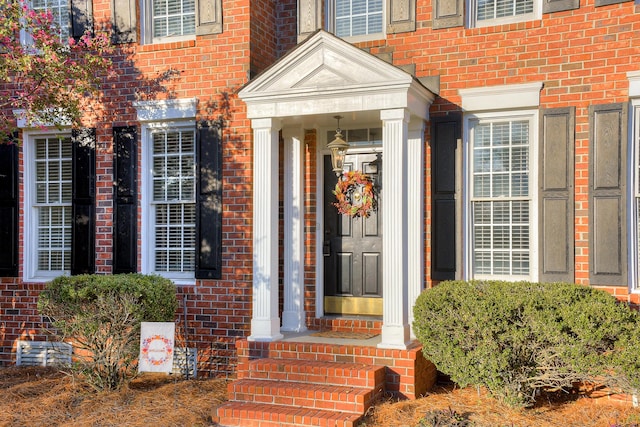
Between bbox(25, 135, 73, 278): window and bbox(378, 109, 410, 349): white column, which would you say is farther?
bbox(25, 135, 73, 278): window

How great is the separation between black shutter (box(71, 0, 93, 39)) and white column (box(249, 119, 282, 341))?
2.86 meters

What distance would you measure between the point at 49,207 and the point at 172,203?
1.86 m

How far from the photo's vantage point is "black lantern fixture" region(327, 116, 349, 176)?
7.68m

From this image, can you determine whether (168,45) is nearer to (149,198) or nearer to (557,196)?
(149,198)

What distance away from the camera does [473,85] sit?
24.4 ft

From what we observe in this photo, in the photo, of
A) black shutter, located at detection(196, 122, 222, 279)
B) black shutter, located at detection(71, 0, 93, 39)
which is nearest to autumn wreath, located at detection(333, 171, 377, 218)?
black shutter, located at detection(196, 122, 222, 279)

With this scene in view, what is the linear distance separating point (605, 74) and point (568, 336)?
289 cm

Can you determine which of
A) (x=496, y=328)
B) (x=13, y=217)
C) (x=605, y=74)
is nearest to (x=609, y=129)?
(x=605, y=74)

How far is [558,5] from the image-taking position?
7094 mm

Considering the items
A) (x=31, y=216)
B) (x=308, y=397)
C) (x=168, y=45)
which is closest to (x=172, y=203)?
(x=168, y=45)

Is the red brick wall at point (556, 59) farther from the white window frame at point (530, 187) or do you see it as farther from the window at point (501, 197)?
the window at point (501, 197)

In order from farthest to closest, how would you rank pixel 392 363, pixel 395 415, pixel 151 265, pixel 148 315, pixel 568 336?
pixel 151 265 → pixel 148 315 → pixel 392 363 → pixel 395 415 → pixel 568 336

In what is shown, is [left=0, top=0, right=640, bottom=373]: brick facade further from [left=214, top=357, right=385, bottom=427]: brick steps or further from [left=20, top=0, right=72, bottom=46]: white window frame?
[left=214, top=357, right=385, bottom=427]: brick steps

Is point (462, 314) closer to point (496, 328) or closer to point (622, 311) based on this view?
point (496, 328)
